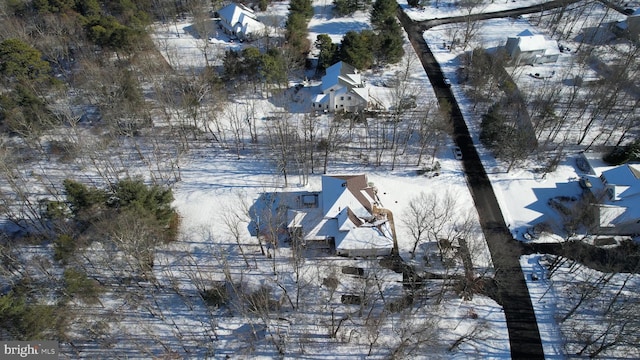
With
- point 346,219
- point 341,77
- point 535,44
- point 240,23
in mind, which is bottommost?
point 346,219

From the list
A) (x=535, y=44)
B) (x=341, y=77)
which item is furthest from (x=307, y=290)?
(x=535, y=44)

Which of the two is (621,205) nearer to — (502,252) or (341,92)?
(502,252)

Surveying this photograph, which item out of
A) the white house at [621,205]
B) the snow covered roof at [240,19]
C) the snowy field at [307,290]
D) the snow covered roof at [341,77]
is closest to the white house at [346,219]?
the snowy field at [307,290]

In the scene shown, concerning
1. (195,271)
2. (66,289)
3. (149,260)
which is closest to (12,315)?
(66,289)

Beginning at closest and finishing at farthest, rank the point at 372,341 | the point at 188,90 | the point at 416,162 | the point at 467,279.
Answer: the point at 372,341
the point at 467,279
the point at 416,162
the point at 188,90

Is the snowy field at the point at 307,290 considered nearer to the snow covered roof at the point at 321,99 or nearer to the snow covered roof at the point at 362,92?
the snow covered roof at the point at 321,99

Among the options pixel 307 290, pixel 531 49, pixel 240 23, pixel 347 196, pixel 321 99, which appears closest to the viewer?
pixel 307 290

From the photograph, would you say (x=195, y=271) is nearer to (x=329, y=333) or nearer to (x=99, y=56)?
(x=329, y=333)
